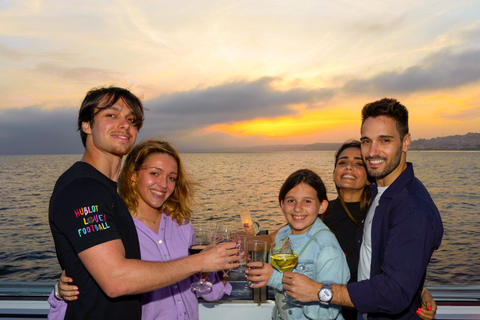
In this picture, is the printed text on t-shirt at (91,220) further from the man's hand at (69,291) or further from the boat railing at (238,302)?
the boat railing at (238,302)

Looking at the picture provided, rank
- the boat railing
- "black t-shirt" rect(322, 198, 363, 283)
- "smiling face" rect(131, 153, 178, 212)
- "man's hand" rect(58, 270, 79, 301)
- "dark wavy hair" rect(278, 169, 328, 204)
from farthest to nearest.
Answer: the boat railing
"black t-shirt" rect(322, 198, 363, 283)
"dark wavy hair" rect(278, 169, 328, 204)
"smiling face" rect(131, 153, 178, 212)
"man's hand" rect(58, 270, 79, 301)

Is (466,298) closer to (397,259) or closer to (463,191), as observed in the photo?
(397,259)

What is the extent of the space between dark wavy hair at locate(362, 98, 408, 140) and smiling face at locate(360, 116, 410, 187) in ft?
0.08

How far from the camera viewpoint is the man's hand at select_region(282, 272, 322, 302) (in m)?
1.68

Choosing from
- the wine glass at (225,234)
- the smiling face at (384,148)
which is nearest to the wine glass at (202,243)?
the wine glass at (225,234)

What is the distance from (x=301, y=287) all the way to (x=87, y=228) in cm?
107

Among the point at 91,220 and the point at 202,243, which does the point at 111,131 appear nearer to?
the point at 91,220

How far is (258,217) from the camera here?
16453 mm

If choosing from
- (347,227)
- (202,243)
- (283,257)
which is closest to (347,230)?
(347,227)

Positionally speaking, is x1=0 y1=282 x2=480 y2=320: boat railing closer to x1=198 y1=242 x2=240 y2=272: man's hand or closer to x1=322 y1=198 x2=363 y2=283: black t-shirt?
x1=322 y1=198 x2=363 y2=283: black t-shirt

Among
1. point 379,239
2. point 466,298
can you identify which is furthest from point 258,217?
point 379,239

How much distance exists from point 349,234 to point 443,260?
492 inches

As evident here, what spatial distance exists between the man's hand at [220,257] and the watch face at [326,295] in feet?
1.51

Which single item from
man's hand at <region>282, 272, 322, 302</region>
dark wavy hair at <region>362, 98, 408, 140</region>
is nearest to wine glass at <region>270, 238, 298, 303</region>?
man's hand at <region>282, 272, 322, 302</region>
